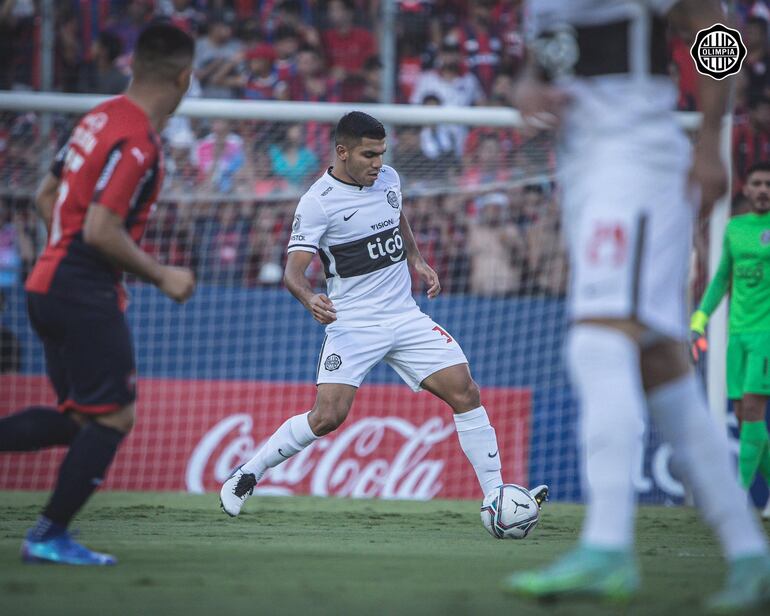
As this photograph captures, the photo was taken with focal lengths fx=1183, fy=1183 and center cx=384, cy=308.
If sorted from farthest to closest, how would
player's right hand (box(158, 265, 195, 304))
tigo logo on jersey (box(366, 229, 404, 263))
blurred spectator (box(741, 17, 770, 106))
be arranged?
blurred spectator (box(741, 17, 770, 106)) < tigo logo on jersey (box(366, 229, 404, 263)) < player's right hand (box(158, 265, 195, 304))

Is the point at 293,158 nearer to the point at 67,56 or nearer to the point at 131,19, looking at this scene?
the point at 67,56

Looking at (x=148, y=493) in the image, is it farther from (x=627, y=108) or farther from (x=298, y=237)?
(x=627, y=108)

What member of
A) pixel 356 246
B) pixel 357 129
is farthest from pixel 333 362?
pixel 357 129

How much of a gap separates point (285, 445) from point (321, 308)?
96 centimetres

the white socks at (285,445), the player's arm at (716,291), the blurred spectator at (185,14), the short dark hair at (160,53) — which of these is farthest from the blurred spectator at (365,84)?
the short dark hair at (160,53)

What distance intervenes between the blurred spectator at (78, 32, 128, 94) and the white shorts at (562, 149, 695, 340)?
995 centimetres

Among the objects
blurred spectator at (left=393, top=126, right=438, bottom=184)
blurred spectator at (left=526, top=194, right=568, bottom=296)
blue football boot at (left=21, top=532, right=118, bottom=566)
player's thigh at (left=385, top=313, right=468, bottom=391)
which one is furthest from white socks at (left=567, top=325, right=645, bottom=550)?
blurred spectator at (left=393, top=126, right=438, bottom=184)

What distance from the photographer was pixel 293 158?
1212cm

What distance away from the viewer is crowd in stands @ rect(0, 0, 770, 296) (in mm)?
11773

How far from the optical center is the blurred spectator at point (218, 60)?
13.6m

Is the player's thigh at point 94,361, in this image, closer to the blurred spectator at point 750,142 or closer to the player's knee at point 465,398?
the player's knee at point 465,398

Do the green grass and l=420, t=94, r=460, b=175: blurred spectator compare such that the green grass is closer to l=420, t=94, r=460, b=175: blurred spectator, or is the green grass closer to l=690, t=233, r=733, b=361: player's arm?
l=690, t=233, r=733, b=361: player's arm

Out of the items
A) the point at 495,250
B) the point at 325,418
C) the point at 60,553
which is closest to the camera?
the point at 60,553

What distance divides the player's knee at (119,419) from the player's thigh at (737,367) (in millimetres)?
5821
